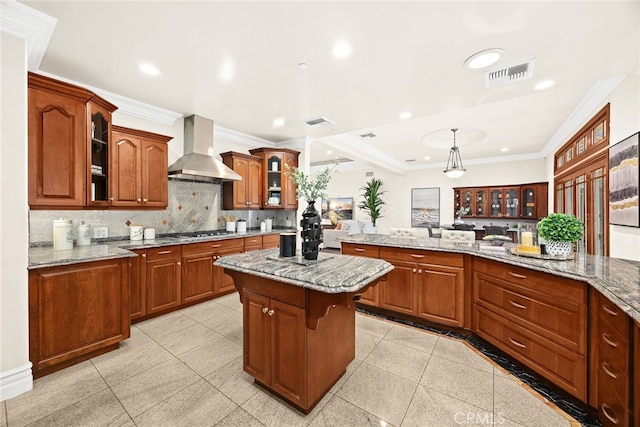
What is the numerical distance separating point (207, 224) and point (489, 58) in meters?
4.35

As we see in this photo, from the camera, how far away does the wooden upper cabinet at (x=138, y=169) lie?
10.0ft

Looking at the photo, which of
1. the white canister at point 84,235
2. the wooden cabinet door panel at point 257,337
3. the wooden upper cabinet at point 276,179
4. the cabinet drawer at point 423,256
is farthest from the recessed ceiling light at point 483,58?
the white canister at point 84,235

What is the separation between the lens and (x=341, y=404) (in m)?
1.79

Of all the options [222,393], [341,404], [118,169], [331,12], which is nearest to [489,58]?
[331,12]

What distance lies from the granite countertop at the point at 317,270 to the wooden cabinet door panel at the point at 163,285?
174cm

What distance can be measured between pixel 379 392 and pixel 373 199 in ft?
25.1

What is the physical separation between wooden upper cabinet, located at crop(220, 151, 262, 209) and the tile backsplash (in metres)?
0.26

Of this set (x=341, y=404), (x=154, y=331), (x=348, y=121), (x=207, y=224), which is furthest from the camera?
(x=207, y=224)

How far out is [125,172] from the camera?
10.3ft

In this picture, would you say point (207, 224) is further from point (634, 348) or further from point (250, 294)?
point (634, 348)

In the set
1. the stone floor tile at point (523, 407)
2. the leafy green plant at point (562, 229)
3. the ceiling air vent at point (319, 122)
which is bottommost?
the stone floor tile at point (523, 407)

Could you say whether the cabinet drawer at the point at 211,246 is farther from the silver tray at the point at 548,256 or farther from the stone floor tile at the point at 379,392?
the silver tray at the point at 548,256

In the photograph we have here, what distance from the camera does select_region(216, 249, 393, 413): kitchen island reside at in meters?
1.54

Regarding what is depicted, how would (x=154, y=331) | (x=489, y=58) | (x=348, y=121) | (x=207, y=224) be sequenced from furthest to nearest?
(x=207, y=224)
(x=348, y=121)
(x=154, y=331)
(x=489, y=58)
